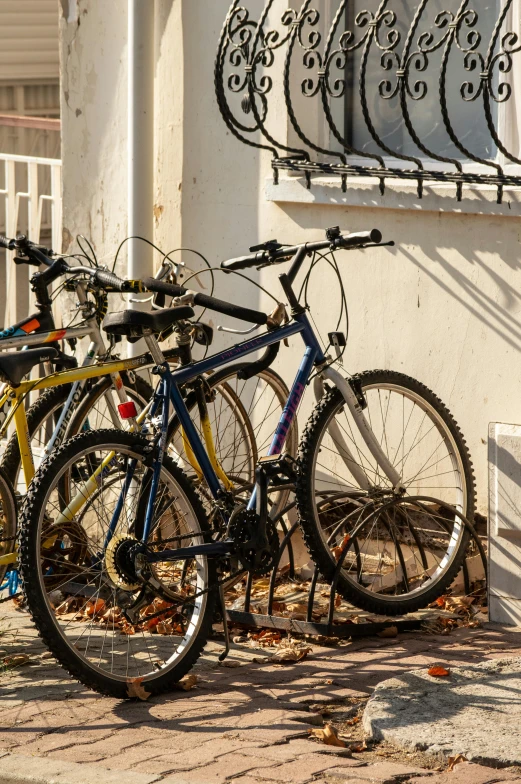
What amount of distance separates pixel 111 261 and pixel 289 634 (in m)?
2.58

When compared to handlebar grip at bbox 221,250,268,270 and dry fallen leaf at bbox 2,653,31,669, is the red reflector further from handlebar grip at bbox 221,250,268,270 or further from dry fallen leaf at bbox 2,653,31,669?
dry fallen leaf at bbox 2,653,31,669

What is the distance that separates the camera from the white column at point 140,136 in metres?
6.56

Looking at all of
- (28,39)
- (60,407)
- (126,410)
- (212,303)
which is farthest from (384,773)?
(28,39)

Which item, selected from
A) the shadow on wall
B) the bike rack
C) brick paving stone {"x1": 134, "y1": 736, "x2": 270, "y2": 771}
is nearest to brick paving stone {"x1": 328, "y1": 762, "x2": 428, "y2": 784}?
brick paving stone {"x1": 134, "y1": 736, "x2": 270, "y2": 771}

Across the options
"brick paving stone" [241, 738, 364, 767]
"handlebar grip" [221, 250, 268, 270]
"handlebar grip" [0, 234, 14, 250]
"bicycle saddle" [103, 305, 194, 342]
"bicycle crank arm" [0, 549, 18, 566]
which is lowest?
"brick paving stone" [241, 738, 364, 767]

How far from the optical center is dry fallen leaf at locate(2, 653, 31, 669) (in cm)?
502

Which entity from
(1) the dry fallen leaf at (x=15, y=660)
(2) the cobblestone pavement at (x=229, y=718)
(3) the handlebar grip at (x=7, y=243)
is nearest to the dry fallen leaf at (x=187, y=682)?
(2) the cobblestone pavement at (x=229, y=718)

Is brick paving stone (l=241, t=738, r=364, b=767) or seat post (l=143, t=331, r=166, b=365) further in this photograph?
seat post (l=143, t=331, r=166, b=365)

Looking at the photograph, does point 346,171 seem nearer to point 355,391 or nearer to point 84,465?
point 355,391

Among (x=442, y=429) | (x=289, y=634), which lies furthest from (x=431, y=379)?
(x=289, y=634)

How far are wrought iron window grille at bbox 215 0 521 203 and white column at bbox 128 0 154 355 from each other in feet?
1.48

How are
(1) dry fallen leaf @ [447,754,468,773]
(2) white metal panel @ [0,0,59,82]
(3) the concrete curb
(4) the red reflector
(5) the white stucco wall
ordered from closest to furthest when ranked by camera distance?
(3) the concrete curb < (1) dry fallen leaf @ [447,754,468,773] < (4) the red reflector < (5) the white stucco wall < (2) white metal panel @ [0,0,59,82]

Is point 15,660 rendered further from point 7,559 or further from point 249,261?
point 249,261

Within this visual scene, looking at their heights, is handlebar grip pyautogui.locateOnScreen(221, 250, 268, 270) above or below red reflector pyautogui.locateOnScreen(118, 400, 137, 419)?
above
